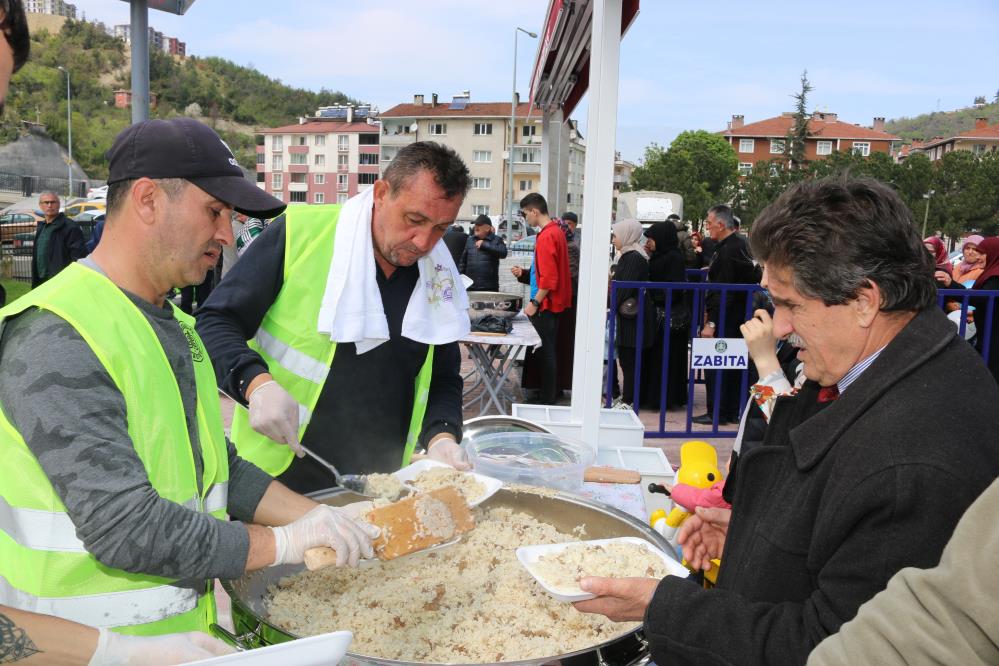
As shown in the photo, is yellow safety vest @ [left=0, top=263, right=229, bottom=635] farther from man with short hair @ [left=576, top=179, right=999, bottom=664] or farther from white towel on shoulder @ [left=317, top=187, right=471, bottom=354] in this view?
white towel on shoulder @ [left=317, top=187, right=471, bottom=354]

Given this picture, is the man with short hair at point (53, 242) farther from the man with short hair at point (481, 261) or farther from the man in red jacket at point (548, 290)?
the man in red jacket at point (548, 290)

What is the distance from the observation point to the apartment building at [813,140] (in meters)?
87.2

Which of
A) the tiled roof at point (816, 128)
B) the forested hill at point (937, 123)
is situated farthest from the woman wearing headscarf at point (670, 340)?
the forested hill at point (937, 123)

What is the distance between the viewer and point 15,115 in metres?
65.1

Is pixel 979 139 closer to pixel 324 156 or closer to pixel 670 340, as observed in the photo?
pixel 324 156

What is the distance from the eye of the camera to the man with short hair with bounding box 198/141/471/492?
2.21m

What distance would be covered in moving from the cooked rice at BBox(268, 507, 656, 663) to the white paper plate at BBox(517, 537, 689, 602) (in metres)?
0.11

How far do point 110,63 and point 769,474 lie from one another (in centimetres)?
12805

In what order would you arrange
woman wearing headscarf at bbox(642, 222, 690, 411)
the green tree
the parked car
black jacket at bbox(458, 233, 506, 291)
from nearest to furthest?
woman wearing headscarf at bbox(642, 222, 690, 411)
black jacket at bbox(458, 233, 506, 291)
the parked car
the green tree

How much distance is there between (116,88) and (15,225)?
95913mm

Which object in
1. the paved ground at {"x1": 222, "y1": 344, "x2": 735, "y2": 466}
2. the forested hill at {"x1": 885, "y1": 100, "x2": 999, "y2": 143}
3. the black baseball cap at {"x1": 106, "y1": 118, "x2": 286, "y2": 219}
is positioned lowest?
the paved ground at {"x1": 222, "y1": 344, "x2": 735, "y2": 466}

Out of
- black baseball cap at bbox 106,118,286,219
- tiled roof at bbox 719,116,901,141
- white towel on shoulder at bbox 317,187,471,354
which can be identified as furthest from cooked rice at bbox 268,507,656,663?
tiled roof at bbox 719,116,901,141

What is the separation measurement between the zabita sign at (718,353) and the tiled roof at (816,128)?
3574 inches

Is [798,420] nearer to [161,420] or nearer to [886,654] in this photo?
[886,654]
